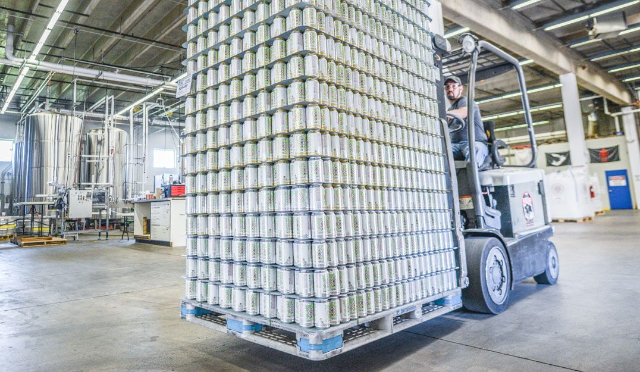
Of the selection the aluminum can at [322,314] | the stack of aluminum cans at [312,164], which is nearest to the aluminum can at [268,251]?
the stack of aluminum cans at [312,164]

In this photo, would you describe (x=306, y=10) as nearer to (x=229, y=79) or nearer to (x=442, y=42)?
(x=229, y=79)

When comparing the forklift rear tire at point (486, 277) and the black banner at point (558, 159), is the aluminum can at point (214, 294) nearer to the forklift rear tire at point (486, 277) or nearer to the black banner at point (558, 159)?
the forklift rear tire at point (486, 277)

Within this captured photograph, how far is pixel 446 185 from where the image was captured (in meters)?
3.43

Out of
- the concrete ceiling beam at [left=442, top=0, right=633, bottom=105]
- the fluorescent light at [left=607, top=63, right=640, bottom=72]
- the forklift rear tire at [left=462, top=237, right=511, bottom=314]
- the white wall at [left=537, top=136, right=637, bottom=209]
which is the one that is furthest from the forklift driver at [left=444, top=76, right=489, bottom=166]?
Result: the white wall at [left=537, top=136, right=637, bottom=209]

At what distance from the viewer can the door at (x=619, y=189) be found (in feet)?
72.2

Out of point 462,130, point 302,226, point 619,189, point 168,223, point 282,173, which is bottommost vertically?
point 302,226

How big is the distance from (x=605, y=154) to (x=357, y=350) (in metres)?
25.7

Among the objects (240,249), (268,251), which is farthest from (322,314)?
(240,249)

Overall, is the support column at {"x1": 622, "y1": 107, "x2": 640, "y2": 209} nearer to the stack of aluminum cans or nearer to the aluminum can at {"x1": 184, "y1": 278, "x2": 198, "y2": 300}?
the stack of aluminum cans

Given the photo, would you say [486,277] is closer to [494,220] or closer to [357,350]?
[494,220]

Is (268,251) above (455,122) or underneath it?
underneath

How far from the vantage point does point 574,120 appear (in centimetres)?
A: 1577

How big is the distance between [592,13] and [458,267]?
13.0 metres

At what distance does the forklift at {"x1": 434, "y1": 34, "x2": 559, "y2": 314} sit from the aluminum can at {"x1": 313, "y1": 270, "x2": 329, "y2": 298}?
171cm
